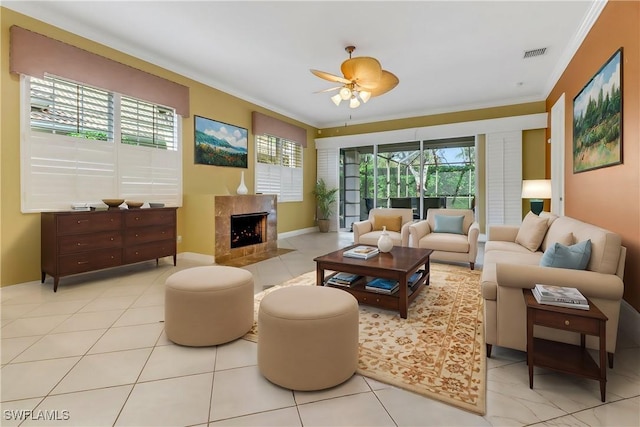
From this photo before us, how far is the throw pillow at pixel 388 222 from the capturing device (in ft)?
16.5

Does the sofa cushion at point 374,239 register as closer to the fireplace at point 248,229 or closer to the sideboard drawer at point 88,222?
the fireplace at point 248,229

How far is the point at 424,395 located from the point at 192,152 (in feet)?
15.7

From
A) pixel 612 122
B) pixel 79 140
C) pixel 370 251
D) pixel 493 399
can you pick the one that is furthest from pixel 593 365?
pixel 79 140

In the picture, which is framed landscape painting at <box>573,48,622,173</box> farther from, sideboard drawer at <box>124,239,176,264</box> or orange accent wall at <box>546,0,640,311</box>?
sideboard drawer at <box>124,239,176,264</box>

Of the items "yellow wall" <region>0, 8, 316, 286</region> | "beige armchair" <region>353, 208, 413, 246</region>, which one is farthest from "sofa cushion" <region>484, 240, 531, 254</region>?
"yellow wall" <region>0, 8, 316, 286</region>

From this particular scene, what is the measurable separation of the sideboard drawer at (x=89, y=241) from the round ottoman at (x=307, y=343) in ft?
9.20

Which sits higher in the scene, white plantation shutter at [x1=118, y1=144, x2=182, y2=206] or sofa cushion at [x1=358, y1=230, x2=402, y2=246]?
white plantation shutter at [x1=118, y1=144, x2=182, y2=206]

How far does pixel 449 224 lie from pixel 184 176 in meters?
4.23

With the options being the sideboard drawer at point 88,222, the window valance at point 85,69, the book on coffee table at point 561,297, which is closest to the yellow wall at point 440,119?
the window valance at point 85,69

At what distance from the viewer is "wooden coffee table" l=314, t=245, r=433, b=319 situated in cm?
263

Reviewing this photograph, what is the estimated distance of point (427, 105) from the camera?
22.2 ft

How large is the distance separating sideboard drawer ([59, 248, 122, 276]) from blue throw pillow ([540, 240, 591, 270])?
4313 millimetres

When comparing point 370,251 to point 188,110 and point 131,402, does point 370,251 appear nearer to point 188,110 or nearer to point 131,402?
point 131,402

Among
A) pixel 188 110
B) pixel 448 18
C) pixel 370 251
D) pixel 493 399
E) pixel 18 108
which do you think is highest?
pixel 448 18
